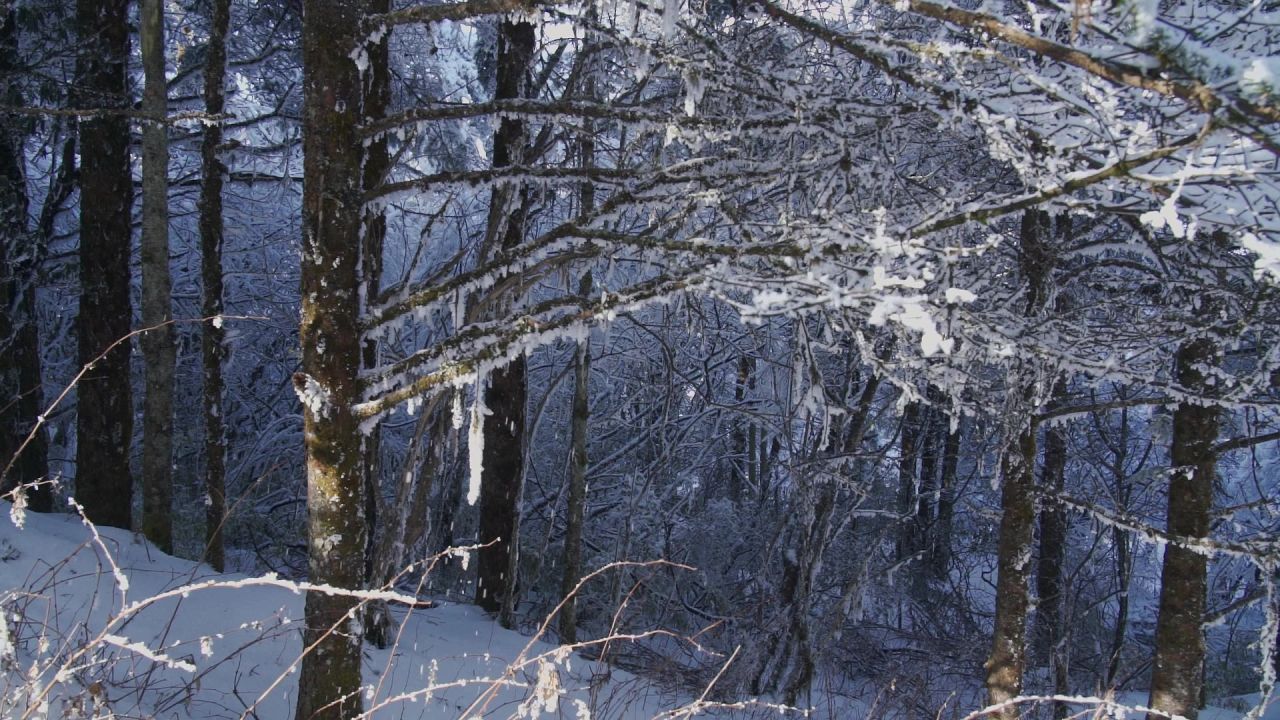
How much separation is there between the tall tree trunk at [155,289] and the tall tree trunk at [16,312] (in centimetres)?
142

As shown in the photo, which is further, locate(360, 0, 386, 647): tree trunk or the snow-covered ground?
locate(360, 0, 386, 647): tree trunk

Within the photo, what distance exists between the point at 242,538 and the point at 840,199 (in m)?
10.4

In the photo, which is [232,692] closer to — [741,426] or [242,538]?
[242,538]

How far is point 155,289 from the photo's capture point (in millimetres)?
6836

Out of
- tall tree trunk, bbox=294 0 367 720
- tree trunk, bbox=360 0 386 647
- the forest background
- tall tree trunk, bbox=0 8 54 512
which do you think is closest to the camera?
the forest background

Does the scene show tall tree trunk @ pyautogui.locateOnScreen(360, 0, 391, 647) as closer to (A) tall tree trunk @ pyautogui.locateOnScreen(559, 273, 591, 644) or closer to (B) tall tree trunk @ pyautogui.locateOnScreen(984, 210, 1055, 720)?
(A) tall tree trunk @ pyautogui.locateOnScreen(559, 273, 591, 644)

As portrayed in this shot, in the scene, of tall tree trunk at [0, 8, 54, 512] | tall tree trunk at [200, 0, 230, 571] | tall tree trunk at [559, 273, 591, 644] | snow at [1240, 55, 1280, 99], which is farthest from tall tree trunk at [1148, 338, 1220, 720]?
tall tree trunk at [0, 8, 54, 512]

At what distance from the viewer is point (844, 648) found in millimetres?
10445

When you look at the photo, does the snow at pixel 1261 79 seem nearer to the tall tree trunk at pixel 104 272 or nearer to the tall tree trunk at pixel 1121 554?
the tall tree trunk at pixel 104 272

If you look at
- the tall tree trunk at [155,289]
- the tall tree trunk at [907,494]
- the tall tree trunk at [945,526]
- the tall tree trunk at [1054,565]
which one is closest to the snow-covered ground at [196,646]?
the tall tree trunk at [155,289]

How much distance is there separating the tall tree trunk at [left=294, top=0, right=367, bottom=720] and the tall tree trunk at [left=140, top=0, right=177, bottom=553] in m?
4.03

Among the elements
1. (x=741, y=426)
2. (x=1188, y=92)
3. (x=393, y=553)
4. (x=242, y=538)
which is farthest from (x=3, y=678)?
(x=741, y=426)

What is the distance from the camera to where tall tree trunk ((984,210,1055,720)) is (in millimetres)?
5781

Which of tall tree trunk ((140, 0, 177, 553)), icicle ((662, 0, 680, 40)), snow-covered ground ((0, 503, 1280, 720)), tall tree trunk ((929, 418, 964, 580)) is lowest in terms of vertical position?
tall tree trunk ((929, 418, 964, 580))
